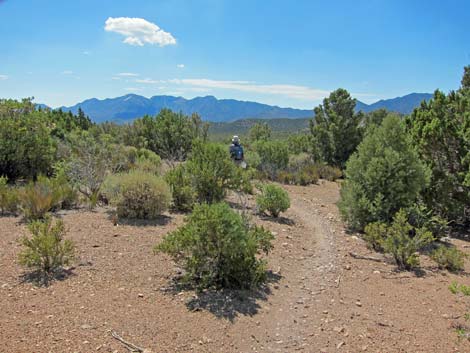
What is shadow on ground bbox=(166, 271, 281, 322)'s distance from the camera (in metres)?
4.81

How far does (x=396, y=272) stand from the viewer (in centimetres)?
672

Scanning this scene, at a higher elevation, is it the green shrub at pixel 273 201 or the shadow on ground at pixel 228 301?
the green shrub at pixel 273 201

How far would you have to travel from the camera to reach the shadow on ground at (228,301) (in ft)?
15.8

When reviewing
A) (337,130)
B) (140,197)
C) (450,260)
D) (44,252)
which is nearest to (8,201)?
(140,197)

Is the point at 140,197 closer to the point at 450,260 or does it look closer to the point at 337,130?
the point at 450,260

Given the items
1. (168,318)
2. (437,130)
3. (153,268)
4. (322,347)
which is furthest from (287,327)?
(437,130)

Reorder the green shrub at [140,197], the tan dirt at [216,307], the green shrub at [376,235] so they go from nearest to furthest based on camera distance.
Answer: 1. the tan dirt at [216,307]
2. the green shrub at [376,235]
3. the green shrub at [140,197]

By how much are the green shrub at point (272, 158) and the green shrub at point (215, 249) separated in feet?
39.4

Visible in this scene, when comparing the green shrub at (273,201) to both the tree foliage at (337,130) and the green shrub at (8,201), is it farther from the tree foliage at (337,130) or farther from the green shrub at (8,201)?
the tree foliage at (337,130)

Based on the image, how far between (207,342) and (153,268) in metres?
1.95

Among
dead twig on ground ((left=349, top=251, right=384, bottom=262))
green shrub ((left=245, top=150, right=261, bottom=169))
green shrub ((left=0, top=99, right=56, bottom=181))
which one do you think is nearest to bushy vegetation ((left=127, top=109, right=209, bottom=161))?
green shrub ((left=245, top=150, right=261, bottom=169))

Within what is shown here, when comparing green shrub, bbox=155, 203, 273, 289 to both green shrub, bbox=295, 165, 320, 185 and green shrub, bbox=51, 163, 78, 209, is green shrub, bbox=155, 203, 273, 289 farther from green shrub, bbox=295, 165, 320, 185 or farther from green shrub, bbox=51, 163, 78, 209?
green shrub, bbox=295, 165, 320, 185

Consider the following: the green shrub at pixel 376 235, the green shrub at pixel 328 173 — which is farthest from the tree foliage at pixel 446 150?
the green shrub at pixel 328 173

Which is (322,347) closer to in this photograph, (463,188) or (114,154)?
(463,188)
